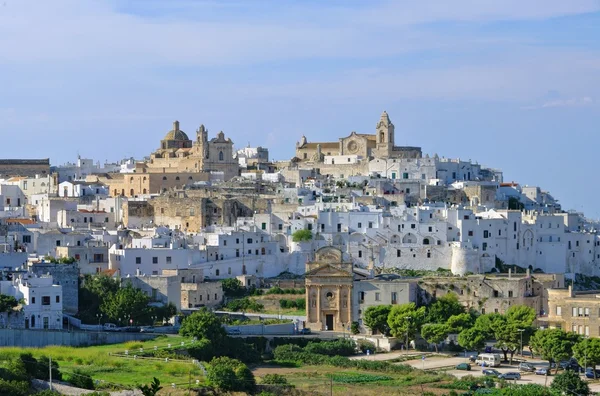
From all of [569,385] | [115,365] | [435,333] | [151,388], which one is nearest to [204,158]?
[435,333]

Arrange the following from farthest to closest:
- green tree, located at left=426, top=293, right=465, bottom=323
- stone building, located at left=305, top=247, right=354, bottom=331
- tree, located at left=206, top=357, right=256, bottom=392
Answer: stone building, located at left=305, top=247, right=354, bottom=331 < green tree, located at left=426, top=293, right=465, bottom=323 < tree, located at left=206, top=357, right=256, bottom=392

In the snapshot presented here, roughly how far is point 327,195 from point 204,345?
2602 centimetres

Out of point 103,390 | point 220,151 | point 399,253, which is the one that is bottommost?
point 103,390

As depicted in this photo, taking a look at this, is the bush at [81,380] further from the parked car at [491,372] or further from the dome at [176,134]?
the dome at [176,134]

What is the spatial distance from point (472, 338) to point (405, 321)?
10.1 ft

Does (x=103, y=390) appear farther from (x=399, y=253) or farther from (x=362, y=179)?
(x=362, y=179)

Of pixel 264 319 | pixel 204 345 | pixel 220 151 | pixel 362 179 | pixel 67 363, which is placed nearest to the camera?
pixel 67 363

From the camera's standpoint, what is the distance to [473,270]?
242 feet

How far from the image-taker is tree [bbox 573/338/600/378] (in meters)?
58.8

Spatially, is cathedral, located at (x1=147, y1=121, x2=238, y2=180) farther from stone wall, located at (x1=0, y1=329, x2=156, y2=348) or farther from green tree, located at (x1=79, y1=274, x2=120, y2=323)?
stone wall, located at (x1=0, y1=329, x2=156, y2=348)

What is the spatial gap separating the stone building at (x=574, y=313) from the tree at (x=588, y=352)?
6037 millimetres

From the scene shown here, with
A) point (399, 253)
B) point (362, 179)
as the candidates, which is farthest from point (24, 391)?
point (362, 179)

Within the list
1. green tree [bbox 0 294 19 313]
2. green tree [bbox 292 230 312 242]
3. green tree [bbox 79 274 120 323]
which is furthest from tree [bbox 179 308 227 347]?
green tree [bbox 292 230 312 242]

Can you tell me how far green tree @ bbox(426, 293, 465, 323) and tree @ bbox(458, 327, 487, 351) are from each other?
3.08 meters
